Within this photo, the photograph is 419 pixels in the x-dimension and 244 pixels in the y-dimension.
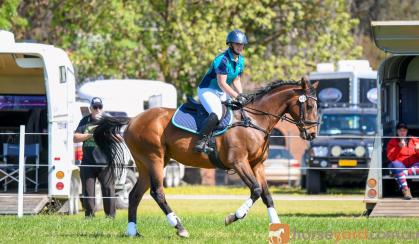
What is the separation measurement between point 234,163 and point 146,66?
23.5 meters

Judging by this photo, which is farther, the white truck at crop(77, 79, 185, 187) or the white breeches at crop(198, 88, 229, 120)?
the white truck at crop(77, 79, 185, 187)

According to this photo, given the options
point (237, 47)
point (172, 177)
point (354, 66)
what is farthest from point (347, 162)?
point (237, 47)

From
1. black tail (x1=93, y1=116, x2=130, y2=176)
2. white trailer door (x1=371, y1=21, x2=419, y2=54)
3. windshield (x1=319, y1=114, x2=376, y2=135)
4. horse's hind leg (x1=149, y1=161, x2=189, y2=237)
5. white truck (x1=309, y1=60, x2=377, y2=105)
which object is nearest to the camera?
horse's hind leg (x1=149, y1=161, x2=189, y2=237)

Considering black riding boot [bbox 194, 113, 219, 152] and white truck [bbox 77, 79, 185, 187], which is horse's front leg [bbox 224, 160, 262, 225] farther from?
white truck [bbox 77, 79, 185, 187]

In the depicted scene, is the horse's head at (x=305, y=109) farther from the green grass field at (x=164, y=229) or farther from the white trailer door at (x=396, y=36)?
the white trailer door at (x=396, y=36)

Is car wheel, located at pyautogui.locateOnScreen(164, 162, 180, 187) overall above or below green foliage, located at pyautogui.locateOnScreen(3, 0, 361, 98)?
below

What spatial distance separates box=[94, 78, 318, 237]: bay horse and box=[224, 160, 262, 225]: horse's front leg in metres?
0.02

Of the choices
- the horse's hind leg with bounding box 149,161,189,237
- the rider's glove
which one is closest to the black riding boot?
the rider's glove

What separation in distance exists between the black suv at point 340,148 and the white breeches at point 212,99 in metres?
13.2

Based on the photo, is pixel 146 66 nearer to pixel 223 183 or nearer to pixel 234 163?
pixel 223 183

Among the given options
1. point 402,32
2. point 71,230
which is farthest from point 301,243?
point 402,32

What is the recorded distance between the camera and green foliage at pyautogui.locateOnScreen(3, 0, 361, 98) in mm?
34812

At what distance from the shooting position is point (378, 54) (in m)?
52.0

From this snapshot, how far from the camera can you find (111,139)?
50.8ft
